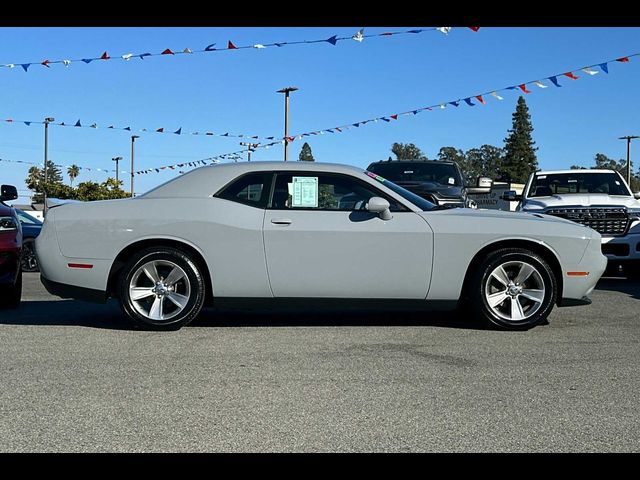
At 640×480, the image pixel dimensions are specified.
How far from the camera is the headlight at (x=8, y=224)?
7.48m

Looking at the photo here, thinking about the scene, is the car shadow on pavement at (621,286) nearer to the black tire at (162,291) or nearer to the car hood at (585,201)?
the car hood at (585,201)

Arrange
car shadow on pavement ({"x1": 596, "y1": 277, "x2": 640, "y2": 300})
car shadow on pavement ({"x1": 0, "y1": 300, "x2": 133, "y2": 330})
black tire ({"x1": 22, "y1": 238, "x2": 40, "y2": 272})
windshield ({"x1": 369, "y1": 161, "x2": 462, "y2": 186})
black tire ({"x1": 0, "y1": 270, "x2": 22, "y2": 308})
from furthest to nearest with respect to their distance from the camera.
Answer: black tire ({"x1": 22, "y1": 238, "x2": 40, "y2": 272}), windshield ({"x1": 369, "y1": 161, "x2": 462, "y2": 186}), car shadow on pavement ({"x1": 596, "y1": 277, "x2": 640, "y2": 300}), black tire ({"x1": 0, "y1": 270, "x2": 22, "y2": 308}), car shadow on pavement ({"x1": 0, "y1": 300, "x2": 133, "y2": 330})

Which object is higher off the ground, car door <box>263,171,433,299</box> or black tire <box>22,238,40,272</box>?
car door <box>263,171,433,299</box>

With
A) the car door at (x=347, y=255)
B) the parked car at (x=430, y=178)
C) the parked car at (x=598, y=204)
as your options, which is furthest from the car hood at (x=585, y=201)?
the car door at (x=347, y=255)

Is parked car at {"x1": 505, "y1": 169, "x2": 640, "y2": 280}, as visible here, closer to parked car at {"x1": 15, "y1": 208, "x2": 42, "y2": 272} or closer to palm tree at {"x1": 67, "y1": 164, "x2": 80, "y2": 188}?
parked car at {"x1": 15, "y1": 208, "x2": 42, "y2": 272}

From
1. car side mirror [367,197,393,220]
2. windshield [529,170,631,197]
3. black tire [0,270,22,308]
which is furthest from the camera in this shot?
windshield [529,170,631,197]

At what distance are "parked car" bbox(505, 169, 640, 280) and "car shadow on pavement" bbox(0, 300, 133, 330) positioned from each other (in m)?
6.44

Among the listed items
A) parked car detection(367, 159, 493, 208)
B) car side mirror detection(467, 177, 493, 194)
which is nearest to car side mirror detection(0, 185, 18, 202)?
parked car detection(367, 159, 493, 208)

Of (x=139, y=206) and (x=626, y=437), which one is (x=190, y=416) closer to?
(x=626, y=437)

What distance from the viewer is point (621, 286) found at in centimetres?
973

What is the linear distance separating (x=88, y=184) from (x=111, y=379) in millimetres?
51752

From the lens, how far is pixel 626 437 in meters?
3.36

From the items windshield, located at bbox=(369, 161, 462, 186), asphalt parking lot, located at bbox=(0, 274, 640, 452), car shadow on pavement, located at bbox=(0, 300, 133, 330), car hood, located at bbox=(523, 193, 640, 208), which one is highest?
windshield, located at bbox=(369, 161, 462, 186)

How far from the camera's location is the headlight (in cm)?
748
